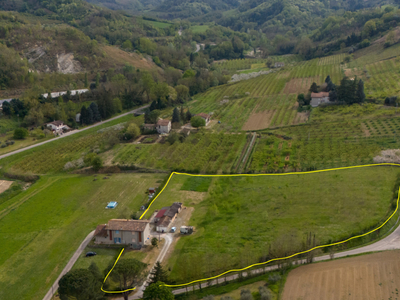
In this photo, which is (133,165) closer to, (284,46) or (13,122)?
(13,122)

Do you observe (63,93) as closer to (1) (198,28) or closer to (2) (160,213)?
(2) (160,213)

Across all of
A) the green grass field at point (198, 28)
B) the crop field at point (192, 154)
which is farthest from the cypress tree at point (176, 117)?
the green grass field at point (198, 28)

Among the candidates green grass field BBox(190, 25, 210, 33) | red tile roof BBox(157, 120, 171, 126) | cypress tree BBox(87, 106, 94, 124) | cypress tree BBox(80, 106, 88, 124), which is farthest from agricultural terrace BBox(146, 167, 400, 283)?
green grass field BBox(190, 25, 210, 33)

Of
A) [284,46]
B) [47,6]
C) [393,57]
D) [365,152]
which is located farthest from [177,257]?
[47,6]

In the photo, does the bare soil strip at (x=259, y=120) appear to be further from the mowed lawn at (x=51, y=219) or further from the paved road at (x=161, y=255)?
the paved road at (x=161, y=255)

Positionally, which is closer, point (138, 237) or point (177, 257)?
point (177, 257)

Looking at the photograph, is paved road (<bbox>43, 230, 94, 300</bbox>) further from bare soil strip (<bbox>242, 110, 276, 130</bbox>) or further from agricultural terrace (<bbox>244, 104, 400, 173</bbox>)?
bare soil strip (<bbox>242, 110, 276, 130</bbox>)

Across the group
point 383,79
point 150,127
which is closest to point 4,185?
point 150,127
